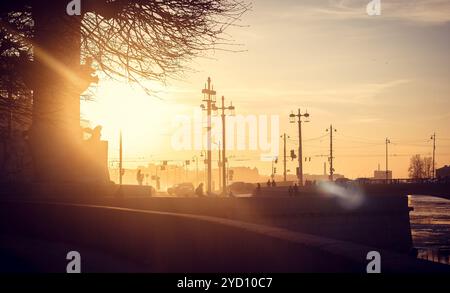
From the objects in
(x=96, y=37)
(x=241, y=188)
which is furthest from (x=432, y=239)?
(x=241, y=188)

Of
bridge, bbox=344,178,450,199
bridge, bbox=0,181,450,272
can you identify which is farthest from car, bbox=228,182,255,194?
bridge, bbox=0,181,450,272

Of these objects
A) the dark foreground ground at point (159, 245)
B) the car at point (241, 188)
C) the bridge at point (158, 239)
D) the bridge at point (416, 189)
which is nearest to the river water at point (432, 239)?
the bridge at point (416, 189)

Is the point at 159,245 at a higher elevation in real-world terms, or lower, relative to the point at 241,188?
higher

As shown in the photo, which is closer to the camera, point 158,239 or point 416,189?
point 158,239

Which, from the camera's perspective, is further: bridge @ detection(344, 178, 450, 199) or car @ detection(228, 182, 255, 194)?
car @ detection(228, 182, 255, 194)

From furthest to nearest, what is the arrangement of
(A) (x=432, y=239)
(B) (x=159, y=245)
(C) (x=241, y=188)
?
(C) (x=241, y=188) < (A) (x=432, y=239) < (B) (x=159, y=245)

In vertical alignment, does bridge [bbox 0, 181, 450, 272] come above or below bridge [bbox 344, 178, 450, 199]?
above

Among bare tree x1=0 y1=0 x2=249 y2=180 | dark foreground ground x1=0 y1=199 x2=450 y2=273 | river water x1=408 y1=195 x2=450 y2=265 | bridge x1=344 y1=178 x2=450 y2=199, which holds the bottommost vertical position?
river water x1=408 y1=195 x2=450 y2=265

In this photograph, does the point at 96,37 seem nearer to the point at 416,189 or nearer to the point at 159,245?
the point at 159,245

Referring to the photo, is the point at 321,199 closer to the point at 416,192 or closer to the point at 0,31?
the point at 0,31

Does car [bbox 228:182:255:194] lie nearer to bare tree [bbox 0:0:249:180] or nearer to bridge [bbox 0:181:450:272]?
bridge [bbox 0:181:450:272]

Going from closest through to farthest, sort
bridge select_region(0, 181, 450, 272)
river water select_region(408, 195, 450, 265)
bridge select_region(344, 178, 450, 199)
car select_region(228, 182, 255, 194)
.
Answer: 1. bridge select_region(0, 181, 450, 272)
2. river water select_region(408, 195, 450, 265)
3. bridge select_region(344, 178, 450, 199)
4. car select_region(228, 182, 255, 194)

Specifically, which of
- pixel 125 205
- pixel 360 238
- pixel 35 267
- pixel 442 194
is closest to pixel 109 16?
pixel 35 267

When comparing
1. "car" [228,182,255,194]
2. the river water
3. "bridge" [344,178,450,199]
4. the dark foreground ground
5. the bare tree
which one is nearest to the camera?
the dark foreground ground
